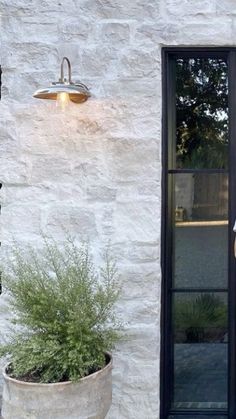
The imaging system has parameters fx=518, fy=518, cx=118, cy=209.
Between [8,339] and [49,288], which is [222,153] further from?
[8,339]

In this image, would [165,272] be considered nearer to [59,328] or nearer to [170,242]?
[170,242]

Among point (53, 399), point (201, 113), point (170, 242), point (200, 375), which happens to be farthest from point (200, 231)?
point (53, 399)

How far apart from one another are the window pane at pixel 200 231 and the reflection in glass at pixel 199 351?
115mm

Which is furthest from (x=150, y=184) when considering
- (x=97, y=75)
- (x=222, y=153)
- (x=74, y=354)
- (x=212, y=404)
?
(x=212, y=404)

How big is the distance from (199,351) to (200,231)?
2.28 ft

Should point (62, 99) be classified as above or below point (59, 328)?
above

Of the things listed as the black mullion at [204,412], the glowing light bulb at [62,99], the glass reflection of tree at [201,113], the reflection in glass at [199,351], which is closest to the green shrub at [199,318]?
the reflection in glass at [199,351]

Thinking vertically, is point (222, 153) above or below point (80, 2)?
below

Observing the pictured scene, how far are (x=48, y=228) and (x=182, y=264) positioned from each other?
0.80 metres

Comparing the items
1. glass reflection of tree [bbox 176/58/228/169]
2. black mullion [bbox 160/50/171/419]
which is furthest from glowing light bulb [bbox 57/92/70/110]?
glass reflection of tree [bbox 176/58/228/169]

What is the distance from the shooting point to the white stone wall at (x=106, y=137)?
9.42ft

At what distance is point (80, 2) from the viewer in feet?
→ 9.52

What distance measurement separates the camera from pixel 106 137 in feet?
9.47

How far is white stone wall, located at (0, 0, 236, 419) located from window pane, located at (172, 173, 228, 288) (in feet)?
0.60
